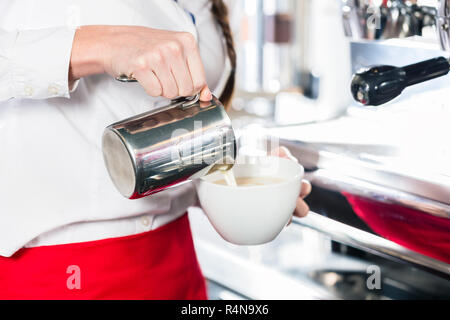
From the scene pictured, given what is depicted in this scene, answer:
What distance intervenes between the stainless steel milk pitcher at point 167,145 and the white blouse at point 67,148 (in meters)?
0.14

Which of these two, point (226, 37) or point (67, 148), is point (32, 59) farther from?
point (226, 37)

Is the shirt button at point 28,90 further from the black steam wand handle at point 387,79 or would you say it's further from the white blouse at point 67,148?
the black steam wand handle at point 387,79

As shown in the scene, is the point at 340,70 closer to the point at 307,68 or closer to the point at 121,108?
the point at 307,68

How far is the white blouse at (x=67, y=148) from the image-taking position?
62cm

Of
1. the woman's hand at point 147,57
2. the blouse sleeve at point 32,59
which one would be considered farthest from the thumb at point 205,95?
the blouse sleeve at point 32,59

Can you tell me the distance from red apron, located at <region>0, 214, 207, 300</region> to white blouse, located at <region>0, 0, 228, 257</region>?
15 millimetres

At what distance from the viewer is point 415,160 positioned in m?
0.70

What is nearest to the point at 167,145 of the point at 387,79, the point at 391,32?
the point at 387,79

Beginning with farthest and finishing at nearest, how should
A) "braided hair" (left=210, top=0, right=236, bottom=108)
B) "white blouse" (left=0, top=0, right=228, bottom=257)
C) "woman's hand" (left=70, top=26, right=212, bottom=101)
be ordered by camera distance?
1. "braided hair" (left=210, top=0, right=236, bottom=108)
2. "white blouse" (left=0, top=0, right=228, bottom=257)
3. "woman's hand" (left=70, top=26, right=212, bottom=101)

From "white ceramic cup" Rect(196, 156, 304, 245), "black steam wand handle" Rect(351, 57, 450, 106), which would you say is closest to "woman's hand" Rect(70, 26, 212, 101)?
"white ceramic cup" Rect(196, 156, 304, 245)

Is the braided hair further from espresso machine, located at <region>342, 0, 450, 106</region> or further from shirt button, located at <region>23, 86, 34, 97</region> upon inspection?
shirt button, located at <region>23, 86, 34, 97</region>

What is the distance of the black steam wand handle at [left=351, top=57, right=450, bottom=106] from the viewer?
648 mm

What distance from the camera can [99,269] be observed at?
68cm
